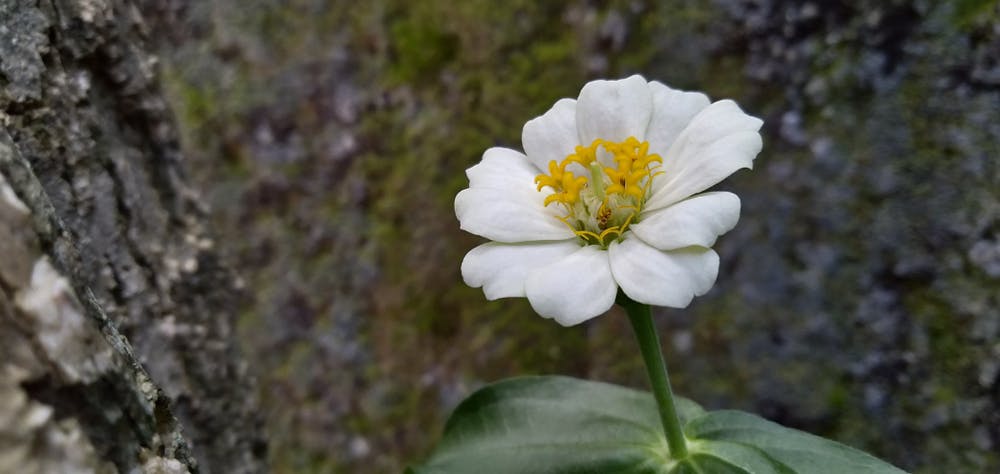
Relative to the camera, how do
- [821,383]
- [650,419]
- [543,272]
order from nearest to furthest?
[543,272], [650,419], [821,383]

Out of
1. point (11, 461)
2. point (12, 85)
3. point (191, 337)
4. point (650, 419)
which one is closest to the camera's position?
point (11, 461)

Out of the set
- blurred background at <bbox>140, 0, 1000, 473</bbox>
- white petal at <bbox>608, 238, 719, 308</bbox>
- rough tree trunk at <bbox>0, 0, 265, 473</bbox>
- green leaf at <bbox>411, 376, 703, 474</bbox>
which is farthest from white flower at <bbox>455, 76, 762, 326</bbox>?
blurred background at <bbox>140, 0, 1000, 473</bbox>

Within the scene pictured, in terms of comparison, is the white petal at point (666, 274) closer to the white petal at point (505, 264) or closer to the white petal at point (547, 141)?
the white petal at point (505, 264)

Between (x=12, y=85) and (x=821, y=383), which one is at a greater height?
(x=12, y=85)

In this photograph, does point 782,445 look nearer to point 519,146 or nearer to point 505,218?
point 505,218

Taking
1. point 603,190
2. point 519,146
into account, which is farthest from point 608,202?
point 519,146

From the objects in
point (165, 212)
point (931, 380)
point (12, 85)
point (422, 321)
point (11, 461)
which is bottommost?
point (11, 461)

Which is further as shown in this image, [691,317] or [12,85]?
[691,317]

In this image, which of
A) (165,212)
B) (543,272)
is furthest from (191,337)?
(543,272)

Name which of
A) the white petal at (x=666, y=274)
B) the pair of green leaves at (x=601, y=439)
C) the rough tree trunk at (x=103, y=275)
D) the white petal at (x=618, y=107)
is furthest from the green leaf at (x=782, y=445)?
the rough tree trunk at (x=103, y=275)

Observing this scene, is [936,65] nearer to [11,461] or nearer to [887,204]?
[887,204]
